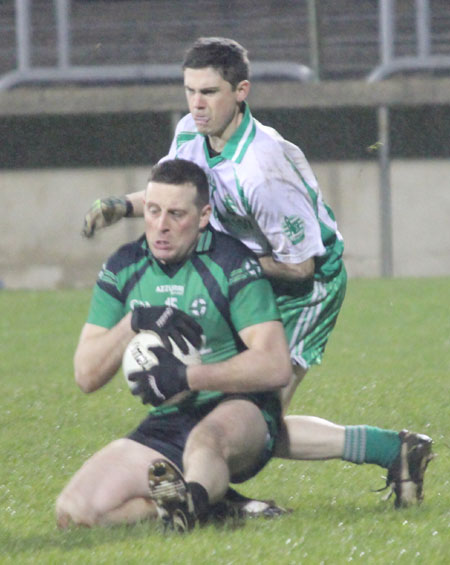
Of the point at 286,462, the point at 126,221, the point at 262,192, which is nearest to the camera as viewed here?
the point at 262,192

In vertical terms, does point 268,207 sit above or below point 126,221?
above

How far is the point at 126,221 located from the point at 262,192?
1539 cm

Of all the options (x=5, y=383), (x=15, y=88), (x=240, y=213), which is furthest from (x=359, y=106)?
(x=240, y=213)

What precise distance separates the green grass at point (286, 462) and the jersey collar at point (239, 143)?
1.46 meters

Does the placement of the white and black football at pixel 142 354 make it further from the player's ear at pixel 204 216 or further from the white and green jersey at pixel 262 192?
the white and green jersey at pixel 262 192

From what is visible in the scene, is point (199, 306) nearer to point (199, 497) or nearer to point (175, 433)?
point (175, 433)

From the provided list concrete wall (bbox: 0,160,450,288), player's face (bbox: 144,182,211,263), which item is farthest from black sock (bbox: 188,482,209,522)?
concrete wall (bbox: 0,160,450,288)

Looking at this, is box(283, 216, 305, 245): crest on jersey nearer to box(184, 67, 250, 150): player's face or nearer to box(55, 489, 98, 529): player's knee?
box(184, 67, 250, 150): player's face

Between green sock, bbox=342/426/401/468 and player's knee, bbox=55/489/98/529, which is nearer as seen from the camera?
player's knee, bbox=55/489/98/529

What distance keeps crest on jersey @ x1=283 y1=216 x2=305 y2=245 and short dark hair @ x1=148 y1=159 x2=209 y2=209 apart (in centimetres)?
44

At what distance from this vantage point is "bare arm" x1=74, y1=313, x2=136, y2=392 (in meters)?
4.72

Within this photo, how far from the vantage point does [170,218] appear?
4719mm

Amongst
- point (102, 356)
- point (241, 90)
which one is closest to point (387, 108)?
point (241, 90)

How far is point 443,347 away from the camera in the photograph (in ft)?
37.8
